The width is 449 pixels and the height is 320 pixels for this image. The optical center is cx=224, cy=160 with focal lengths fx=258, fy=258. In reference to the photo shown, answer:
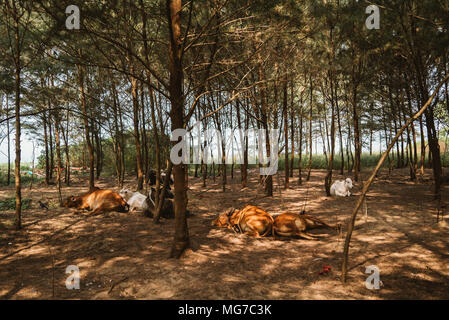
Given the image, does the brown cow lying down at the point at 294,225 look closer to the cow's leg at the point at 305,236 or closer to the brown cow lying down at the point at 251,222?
the cow's leg at the point at 305,236

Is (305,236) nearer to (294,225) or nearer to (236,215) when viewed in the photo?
(294,225)

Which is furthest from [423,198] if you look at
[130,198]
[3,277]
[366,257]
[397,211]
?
[3,277]

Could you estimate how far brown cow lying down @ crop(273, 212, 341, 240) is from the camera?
562 centimetres

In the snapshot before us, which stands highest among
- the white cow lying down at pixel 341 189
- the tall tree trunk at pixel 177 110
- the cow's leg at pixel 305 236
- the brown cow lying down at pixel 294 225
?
the tall tree trunk at pixel 177 110

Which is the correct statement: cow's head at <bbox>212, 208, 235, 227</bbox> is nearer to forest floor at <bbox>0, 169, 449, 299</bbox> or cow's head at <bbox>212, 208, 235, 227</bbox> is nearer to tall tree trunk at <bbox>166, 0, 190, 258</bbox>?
forest floor at <bbox>0, 169, 449, 299</bbox>

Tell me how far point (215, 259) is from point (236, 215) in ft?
6.94

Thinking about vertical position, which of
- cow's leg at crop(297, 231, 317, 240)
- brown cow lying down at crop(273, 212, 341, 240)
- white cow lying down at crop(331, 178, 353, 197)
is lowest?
cow's leg at crop(297, 231, 317, 240)

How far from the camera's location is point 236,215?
638 centimetres

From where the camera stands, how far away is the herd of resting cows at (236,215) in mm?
5742

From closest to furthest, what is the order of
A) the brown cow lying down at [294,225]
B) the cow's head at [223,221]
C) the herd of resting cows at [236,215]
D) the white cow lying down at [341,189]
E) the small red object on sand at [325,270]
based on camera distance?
the small red object on sand at [325,270]
the brown cow lying down at [294,225]
the herd of resting cows at [236,215]
the cow's head at [223,221]
the white cow lying down at [341,189]

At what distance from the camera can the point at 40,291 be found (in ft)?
10.7

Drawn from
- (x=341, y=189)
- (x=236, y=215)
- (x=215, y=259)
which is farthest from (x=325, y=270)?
(x=341, y=189)

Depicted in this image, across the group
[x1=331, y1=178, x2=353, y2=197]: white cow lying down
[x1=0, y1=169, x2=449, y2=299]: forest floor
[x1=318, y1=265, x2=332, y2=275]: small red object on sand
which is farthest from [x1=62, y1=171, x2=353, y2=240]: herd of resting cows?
[x1=331, y1=178, x2=353, y2=197]: white cow lying down

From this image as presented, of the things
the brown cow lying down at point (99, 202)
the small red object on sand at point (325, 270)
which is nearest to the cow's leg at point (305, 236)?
the small red object on sand at point (325, 270)
